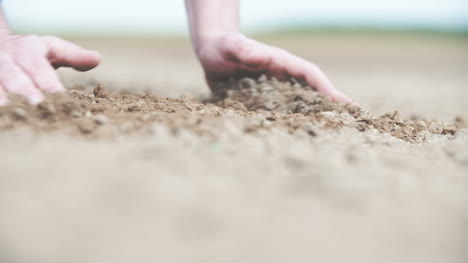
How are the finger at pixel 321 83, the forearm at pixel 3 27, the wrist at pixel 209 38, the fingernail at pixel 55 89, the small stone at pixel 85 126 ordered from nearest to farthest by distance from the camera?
1. the small stone at pixel 85 126
2. the fingernail at pixel 55 89
3. the forearm at pixel 3 27
4. the finger at pixel 321 83
5. the wrist at pixel 209 38

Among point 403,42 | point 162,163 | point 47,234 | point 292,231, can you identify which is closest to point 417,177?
point 292,231

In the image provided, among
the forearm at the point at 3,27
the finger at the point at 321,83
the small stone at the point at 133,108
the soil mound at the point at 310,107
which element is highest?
the finger at the point at 321,83

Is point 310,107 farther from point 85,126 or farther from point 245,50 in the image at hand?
point 85,126

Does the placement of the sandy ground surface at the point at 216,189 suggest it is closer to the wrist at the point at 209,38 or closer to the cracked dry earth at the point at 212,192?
the cracked dry earth at the point at 212,192

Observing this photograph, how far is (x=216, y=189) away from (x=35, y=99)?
2.52ft

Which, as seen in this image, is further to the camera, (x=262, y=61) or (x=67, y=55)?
(x=262, y=61)

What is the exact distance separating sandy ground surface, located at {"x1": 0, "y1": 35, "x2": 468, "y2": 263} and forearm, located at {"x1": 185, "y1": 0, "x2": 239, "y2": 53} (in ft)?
2.81

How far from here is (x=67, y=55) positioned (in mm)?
1769

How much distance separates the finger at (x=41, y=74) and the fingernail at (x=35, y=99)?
0.06m

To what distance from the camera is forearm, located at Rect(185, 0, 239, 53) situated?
8.19 ft

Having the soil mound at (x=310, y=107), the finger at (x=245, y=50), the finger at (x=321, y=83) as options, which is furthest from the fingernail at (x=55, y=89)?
the finger at (x=321, y=83)

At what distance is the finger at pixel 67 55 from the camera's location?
1.75 m

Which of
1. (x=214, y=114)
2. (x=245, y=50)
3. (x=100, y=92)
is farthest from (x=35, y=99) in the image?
(x=245, y=50)

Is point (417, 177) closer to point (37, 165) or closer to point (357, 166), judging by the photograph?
point (357, 166)
